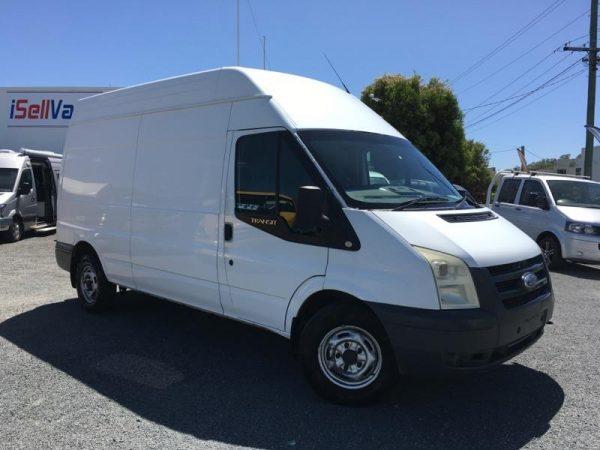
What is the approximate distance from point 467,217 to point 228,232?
2048 millimetres

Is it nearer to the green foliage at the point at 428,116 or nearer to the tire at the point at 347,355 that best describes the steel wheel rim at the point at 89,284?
the tire at the point at 347,355

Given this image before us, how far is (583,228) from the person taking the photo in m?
10.3

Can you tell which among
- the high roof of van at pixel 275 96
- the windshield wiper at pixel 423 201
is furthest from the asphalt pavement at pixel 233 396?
the high roof of van at pixel 275 96

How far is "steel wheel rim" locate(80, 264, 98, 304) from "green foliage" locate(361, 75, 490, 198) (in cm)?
1567

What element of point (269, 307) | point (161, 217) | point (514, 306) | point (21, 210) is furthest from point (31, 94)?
point (514, 306)

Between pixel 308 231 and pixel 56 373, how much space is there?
260 centimetres

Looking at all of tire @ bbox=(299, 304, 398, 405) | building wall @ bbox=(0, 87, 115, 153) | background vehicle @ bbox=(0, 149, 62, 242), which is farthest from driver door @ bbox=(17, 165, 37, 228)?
tire @ bbox=(299, 304, 398, 405)

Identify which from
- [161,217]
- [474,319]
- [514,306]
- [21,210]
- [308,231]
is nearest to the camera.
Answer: [474,319]

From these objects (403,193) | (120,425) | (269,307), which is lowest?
(120,425)

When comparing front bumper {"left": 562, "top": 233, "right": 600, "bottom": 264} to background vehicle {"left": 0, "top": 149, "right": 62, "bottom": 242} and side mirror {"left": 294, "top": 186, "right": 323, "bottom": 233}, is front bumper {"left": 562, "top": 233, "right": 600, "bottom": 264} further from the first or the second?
background vehicle {"left": 0, "top": 149, "right": 62, "bottom": 242}

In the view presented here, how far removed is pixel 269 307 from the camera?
180 inches

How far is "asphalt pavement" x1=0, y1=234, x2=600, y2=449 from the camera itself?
3666 millimetres

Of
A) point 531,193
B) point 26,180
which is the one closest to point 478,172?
point 531,193

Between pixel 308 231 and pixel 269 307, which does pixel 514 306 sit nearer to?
pixel 308 231
